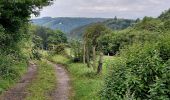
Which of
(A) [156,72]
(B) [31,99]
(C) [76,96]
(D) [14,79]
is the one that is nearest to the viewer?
(A) [156,72]

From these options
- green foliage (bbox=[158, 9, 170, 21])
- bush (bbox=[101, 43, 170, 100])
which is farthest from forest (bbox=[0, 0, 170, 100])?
green foliage (bbox=[158, 9, 170, 21])

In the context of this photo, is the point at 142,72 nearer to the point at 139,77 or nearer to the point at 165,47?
the point at 139,77

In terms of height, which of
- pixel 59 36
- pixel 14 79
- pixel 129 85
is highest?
pixel 129 85

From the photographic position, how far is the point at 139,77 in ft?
39.5

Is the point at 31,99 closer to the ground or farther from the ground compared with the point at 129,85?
closer to the ground

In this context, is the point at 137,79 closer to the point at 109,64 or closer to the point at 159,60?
the point at 159,60

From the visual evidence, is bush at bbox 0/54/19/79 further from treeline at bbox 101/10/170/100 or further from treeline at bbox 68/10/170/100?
treeline at bbox 101/10/170/100

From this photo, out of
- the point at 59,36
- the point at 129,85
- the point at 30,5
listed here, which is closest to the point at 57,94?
the point at 30,5

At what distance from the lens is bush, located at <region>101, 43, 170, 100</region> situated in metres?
11.2

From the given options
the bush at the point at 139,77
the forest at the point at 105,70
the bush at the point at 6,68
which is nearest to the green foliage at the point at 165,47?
the forest at the point at 105,70

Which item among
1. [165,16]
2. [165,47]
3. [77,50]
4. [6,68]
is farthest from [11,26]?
[165,16]

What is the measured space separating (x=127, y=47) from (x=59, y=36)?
11626 centimetres

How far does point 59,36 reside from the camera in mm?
129750

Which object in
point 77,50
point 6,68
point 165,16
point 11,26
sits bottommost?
point 165,16
